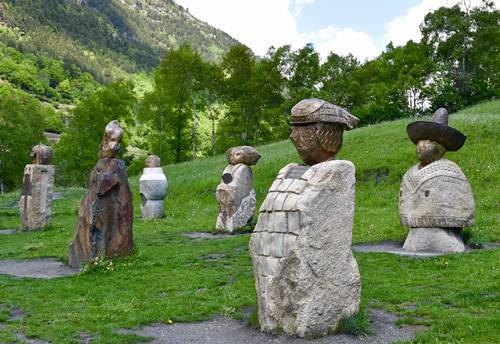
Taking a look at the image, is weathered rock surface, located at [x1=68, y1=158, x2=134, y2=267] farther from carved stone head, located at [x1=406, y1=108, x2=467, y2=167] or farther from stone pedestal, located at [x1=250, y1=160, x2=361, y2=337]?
carved stone head, located at [x1=406, y1=108, x2=467, y2=167]

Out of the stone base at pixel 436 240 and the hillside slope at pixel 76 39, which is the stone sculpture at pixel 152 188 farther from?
the hillside slope at pixel 76 39

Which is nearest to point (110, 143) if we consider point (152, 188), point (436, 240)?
point (152, 188)

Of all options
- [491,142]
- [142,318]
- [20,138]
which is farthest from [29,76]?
[142,318]

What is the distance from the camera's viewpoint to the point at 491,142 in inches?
850

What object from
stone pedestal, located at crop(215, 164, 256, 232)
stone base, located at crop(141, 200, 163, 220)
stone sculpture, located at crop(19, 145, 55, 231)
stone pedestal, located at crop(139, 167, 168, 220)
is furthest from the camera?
stone base, located at crop(141, 200, 163, 220)

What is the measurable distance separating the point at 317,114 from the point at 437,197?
6064 mm

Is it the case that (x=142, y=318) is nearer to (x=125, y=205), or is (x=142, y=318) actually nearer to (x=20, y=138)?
(x=125, y=205)

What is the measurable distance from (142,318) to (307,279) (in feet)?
8.75

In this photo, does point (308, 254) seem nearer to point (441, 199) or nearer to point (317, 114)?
point (317, 114)

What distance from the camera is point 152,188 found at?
731 inches

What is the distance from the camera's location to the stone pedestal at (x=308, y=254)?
564cm

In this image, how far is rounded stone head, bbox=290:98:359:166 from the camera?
6.17 meters

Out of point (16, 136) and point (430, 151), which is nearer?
A: point (430, 151)

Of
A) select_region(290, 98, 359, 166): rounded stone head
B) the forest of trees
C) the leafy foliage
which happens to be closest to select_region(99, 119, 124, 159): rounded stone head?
select_region(290, 98, 359, 166): rounded stone head
